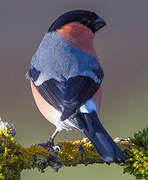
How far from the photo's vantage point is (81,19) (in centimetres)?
444

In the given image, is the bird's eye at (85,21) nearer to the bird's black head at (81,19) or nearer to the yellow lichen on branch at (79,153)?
the bird's black head at (81,19)

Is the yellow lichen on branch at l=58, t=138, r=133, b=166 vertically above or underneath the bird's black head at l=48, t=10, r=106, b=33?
underneath

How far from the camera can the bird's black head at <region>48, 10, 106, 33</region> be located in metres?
4.38

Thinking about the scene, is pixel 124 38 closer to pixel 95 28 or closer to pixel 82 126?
pixel 95 28

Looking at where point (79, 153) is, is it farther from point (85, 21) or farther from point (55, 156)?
point (85, 21)

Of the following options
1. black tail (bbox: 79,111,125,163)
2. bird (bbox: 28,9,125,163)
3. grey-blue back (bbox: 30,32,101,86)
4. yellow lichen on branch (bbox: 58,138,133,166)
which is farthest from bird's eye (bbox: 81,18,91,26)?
yellow lichen on branch (bbox: 58,138,133,166)

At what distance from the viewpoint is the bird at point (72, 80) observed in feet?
10.8

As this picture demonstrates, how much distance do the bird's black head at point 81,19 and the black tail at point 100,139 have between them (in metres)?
1.23

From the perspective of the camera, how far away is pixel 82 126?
11.1ft

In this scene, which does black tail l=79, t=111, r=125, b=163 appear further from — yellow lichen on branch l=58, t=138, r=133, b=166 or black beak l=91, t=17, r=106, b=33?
→ black beak l=91, t=17, r=106, b=33

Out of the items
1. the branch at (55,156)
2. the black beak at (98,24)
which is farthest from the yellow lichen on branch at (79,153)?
the black beak at (98,24)

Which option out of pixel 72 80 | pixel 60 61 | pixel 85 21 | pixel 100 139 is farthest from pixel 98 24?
pixel 100 139

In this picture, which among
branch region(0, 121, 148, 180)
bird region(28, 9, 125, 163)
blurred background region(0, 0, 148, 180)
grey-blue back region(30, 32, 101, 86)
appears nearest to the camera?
branch region(0, 121, 148, 180)

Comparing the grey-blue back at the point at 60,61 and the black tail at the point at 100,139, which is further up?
the grey-blue back at the point at 60,61
